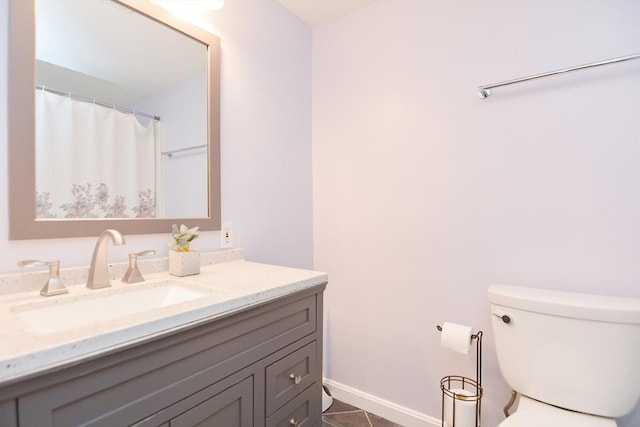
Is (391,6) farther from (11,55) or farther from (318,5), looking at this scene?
(11,55)

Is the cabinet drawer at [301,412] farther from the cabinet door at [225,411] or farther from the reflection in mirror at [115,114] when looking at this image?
the reflection in mirror at [115,114]

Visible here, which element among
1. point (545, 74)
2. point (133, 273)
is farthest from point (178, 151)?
point (545, 74)

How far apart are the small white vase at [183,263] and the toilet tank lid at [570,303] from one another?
47.2 inches

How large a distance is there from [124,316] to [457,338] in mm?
1268

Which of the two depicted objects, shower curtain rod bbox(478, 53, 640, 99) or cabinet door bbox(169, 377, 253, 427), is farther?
shower curtain rod bbox(478, 53, 640, 99)

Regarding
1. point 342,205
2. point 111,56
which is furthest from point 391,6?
point 111,56

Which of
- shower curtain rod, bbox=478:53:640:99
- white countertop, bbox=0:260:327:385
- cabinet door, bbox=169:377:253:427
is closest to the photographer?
white countertop, bbox=0:260:327:385

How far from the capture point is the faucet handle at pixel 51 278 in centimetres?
88

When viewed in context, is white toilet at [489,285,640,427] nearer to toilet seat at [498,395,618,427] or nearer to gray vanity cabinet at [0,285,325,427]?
toilet seat at [498,395,618,427]

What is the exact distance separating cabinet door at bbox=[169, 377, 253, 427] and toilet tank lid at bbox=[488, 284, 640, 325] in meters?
1.02

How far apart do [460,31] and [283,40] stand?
37.9 inches

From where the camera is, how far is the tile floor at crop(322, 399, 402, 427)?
1.74m

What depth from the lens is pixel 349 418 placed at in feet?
5.89

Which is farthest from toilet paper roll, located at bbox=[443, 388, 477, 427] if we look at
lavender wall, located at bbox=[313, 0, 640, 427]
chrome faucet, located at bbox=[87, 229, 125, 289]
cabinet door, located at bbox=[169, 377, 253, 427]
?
chrome faucet, located at bbox=[87, 229, 125, 289]
